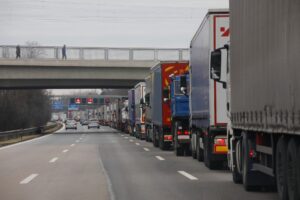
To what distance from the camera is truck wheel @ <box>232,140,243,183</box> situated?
13.5 m

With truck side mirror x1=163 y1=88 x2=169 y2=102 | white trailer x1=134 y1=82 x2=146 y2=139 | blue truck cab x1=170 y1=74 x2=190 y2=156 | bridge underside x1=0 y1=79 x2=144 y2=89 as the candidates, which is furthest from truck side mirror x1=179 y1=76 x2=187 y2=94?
bridge underside x1=0 y1=79 x2=144 y2=89

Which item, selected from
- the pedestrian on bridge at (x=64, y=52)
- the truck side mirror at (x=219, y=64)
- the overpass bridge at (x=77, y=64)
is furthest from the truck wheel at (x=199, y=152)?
the pedestrian on bridge at (x=64, y=52)

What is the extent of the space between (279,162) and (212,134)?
24.5 feet

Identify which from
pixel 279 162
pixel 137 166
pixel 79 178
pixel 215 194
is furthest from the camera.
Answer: pixel 137 166

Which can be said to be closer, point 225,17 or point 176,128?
point 225,17

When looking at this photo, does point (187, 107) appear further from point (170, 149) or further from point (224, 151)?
point (224, 151)

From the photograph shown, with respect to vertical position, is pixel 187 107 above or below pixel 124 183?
above

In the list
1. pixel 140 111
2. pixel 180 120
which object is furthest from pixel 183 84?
pixel 140 111

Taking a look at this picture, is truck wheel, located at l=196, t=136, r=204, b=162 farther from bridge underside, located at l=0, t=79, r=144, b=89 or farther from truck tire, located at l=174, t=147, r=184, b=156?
bridge underside, located at l=0, t=79, r=144, b=89

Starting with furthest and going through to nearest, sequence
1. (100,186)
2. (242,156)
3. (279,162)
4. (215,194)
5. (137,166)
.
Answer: (137,166) → (100,186) → (242,156) → (215,194) → (279,162)

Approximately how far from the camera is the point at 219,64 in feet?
50.6

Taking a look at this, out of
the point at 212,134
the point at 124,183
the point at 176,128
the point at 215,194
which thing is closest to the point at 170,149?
the point at 176,128

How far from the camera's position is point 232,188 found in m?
13.4

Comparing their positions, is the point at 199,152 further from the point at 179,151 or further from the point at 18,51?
the point at 18,51
